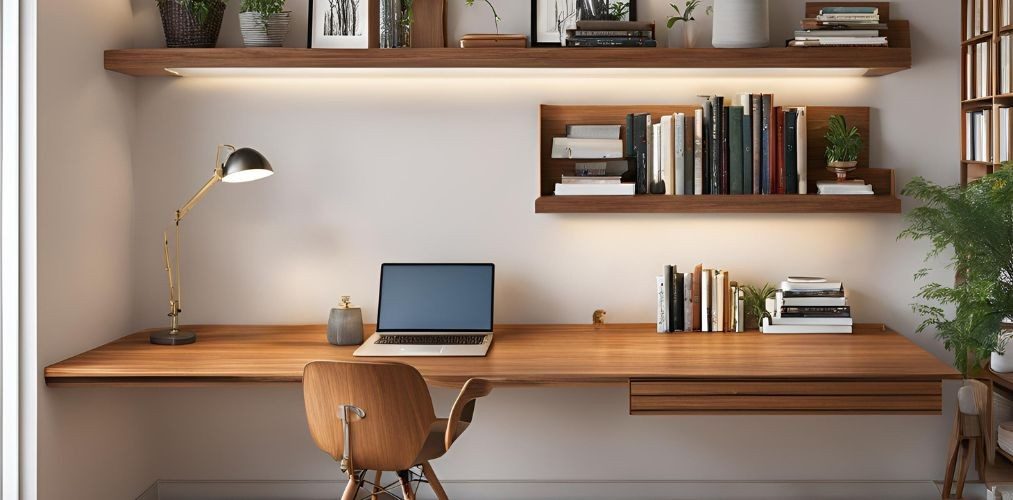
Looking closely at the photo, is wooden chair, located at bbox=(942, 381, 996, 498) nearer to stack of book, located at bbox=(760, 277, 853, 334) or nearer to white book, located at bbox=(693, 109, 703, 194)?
stack of book, located at bbox=(760, 277, 853, 334)

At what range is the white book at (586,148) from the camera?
353cm

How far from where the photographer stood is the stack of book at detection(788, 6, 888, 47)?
3.30m

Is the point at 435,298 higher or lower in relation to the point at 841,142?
lower

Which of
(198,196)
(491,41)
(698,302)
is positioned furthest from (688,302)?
(198,196)

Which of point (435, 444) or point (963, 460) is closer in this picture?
point (435, 444)

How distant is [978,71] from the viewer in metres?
3.46

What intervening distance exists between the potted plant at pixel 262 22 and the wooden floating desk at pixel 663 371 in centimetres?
107

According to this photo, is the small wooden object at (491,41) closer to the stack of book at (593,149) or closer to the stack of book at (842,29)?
the stack of book at (593,149)

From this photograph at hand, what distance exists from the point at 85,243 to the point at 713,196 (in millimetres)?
2122

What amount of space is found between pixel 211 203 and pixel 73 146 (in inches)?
24.9

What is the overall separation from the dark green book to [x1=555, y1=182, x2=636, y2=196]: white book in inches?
21.8

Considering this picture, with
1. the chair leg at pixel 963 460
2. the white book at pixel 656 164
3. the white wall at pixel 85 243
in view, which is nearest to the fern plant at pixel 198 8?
the white wall at pixel 85 243

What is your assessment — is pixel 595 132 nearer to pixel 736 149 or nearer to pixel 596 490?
pixel 736 149

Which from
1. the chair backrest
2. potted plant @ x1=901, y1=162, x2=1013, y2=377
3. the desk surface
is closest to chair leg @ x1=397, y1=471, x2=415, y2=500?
the chair backrest
